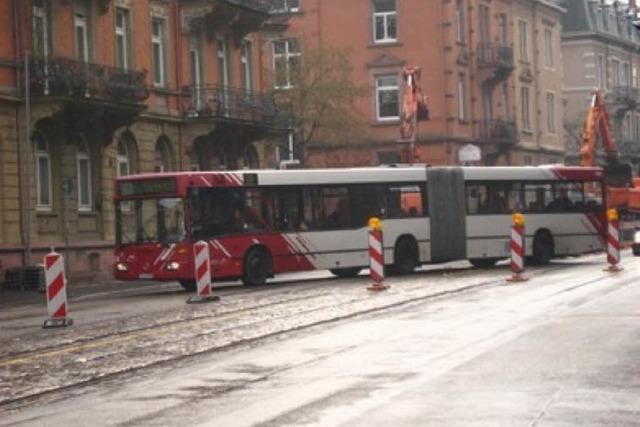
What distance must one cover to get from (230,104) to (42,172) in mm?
10181

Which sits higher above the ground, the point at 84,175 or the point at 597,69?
the point at 597,69

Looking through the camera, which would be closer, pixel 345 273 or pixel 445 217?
pixel 345 273

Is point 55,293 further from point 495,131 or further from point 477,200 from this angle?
point 495,131

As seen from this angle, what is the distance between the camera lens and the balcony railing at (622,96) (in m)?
94.5

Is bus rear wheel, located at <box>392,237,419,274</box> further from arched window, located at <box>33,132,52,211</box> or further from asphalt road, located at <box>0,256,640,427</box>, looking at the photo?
asphalt road, located at <box>0,256,640,427</box>

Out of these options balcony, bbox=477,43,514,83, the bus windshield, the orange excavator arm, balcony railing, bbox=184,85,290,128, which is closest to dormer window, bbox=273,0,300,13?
balcony railing, bbox=184,85,290,128

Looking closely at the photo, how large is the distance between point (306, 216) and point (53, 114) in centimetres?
846

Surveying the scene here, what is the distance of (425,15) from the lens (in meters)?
67.7

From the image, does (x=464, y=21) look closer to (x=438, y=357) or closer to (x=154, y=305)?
(x=154, y=305)

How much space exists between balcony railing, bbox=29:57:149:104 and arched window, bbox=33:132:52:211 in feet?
5.45

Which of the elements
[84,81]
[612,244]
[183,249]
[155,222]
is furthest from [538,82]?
[183,249]

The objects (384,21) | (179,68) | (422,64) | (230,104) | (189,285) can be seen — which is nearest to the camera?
(189,285)

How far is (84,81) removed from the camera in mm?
39000

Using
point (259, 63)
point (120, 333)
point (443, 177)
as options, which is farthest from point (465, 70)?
point (120, 333)
